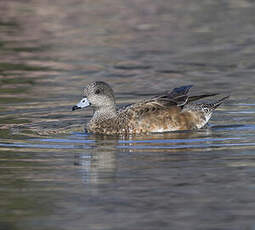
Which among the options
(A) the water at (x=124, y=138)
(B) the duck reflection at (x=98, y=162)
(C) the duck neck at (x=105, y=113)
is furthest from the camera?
(C) the duck neck at (x=105, y=113)

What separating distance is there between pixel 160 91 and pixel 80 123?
316 centimetres

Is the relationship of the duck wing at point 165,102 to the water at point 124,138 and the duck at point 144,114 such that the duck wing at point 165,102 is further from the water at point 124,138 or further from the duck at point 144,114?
the water at point 124,138

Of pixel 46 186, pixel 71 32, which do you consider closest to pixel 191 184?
pixel 46 186

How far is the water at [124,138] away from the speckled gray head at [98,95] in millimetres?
471

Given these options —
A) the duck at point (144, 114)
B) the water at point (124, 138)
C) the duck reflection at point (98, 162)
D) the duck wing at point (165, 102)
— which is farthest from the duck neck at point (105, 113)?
the duck reflection at point (98, 162)

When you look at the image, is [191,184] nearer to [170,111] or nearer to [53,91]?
[170,111]

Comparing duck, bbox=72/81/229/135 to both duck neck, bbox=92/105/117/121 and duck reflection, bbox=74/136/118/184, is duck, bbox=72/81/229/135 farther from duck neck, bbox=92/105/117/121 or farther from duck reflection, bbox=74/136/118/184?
duck reflection, bbox=74/136/118/184

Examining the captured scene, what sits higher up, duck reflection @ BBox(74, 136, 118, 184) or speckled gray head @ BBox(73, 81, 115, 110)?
speckled gray head @ BBox(73, 81, 115, 110)

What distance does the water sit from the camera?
24.9 feet

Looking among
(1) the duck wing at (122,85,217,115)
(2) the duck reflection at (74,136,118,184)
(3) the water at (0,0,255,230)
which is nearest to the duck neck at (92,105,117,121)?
(1) the duck wing at (122,85,217,115)

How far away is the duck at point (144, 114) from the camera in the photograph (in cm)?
1154

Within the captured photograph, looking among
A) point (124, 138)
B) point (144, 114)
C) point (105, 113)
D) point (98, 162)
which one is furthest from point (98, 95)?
point (98, 162)

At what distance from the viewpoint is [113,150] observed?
10.2 meters

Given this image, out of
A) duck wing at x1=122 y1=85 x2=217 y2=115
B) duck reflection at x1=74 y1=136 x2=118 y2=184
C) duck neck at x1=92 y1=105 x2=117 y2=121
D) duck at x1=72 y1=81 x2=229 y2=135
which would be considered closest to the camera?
duck reflection at x1=74 y1=136 x2=118 y2=184
